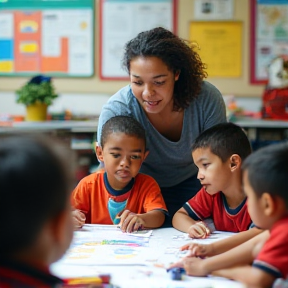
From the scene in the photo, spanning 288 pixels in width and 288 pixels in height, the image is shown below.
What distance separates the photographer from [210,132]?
1.99 metres

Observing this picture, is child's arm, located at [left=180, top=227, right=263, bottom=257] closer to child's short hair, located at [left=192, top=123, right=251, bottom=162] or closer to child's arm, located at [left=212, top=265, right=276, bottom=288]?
child's arm, located at [left=212, top=265, right=276, bottom=288]

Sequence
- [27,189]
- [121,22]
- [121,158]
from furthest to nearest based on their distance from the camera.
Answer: [121,22] → [121,158] → [27,189]

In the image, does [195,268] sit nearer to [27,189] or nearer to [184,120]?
[27,189]

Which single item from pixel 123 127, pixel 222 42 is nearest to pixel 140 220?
pixel 123 127

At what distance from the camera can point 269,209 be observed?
125 centimetres

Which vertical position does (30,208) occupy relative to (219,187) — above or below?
above

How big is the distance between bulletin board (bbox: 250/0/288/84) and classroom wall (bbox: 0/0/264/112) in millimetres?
50

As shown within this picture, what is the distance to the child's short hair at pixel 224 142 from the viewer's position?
194 centimetres

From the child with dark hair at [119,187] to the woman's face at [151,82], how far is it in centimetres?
11

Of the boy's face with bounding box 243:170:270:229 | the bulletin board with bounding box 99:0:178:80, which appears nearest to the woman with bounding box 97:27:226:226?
the boy's face with bounding box 243:170:270:229

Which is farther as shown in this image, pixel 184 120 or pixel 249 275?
pixel 184 120

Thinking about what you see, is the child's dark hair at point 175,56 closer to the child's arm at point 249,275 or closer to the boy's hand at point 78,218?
the boy's hand at point 78,218

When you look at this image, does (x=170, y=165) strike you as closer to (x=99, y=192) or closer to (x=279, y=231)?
(x=99, y=192)

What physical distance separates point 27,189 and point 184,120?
147 cm
